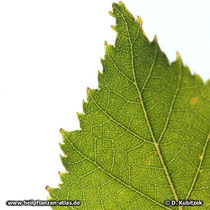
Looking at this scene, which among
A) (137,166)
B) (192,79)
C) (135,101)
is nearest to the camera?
(192,79)

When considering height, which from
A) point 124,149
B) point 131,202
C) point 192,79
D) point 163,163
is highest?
point 192,79

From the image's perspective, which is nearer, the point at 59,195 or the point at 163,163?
the point at 163,163

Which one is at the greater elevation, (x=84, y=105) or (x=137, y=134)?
(x=84, y=105)

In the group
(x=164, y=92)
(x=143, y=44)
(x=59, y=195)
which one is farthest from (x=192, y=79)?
(x=59, y=195)

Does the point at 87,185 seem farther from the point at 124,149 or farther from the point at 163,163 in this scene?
the point at 163,163

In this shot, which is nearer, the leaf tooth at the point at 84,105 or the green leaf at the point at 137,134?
the green leaf at the point at 137,134

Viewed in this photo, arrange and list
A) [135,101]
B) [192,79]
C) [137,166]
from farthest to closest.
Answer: [137,166], [135,101], [192,79]

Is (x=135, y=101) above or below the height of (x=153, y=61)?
below

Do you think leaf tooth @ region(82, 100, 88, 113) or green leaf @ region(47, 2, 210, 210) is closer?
green leaf @ region(47, 2, 210, 210)
